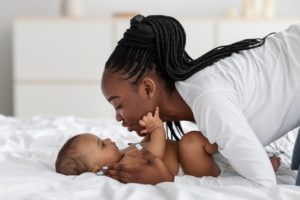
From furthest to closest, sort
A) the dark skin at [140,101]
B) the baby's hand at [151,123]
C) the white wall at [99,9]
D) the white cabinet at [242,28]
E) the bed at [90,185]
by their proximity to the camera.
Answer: the white wall at [99,9]
the white cabinet at [242,28]
the baby's hand at [151,123]
the dark skin at [140,101]
the bed at [90,185]

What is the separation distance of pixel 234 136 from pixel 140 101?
33cm

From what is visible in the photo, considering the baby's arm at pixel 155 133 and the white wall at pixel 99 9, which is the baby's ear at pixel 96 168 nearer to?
the baby's arm at pixel 155 133

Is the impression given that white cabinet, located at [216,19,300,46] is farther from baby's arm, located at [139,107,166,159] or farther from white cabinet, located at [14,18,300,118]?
baby's arm, located at [139,107,166,159]

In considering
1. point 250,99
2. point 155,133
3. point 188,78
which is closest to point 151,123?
point 155,133

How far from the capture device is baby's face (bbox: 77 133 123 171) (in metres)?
1.30

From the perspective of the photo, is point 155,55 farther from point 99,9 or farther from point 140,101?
point 99,9

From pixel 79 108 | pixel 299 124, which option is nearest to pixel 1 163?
pixel 299 124

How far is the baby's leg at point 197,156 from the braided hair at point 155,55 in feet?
0.53

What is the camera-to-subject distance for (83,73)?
11.9ft

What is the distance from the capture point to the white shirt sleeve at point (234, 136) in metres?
1.10

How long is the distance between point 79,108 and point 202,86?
2.52 meters

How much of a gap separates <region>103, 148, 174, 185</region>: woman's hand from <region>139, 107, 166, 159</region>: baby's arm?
0.28 ft

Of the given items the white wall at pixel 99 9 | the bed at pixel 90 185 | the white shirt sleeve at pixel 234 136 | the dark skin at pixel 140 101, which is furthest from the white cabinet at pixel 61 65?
the white shirt sleeve at pixel 234 136

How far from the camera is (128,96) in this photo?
134 cm
